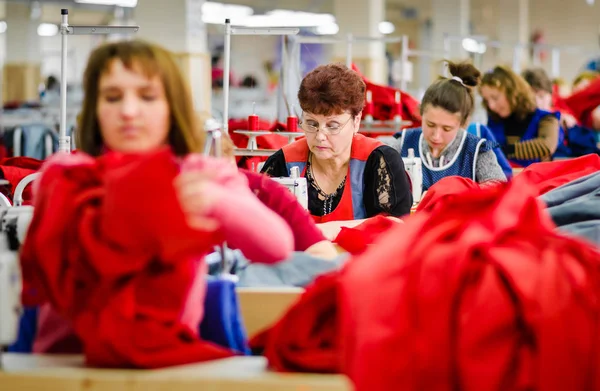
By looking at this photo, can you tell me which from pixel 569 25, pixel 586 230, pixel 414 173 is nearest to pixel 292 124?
pixel 414 173

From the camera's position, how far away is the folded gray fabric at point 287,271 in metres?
1.83

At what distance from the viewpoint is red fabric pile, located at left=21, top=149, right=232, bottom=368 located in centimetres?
116

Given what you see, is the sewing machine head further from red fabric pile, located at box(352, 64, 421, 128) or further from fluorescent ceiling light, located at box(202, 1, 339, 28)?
fluorescent ceiling light, located at box(202, 1, 339, 28)

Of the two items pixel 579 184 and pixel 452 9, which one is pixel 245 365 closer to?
pixel 579 184

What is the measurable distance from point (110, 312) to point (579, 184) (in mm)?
1214

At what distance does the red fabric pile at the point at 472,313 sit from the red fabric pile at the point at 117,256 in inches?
9.2

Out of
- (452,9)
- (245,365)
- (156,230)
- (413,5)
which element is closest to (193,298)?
(245,365)

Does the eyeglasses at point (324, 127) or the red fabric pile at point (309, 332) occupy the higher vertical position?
the eyeglasses at point (324, 127)

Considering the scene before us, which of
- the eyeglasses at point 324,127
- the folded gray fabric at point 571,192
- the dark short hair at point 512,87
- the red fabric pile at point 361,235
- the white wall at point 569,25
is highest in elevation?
the white wall at point 569,25

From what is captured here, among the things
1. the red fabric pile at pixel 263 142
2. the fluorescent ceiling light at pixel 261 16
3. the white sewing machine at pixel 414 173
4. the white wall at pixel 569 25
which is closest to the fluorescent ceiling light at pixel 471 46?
the red fabric pile at pixel 263 142

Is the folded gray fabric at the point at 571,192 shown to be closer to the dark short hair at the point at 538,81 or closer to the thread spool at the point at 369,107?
the thread spool at the point at 369,107

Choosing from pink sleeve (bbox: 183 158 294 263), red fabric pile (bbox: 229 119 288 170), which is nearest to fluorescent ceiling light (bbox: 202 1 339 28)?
red fabric pile (bbox: 229 119 288 170)

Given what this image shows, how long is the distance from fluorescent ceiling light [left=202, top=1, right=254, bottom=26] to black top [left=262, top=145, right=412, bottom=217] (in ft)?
44.8

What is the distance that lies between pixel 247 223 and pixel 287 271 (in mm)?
546
